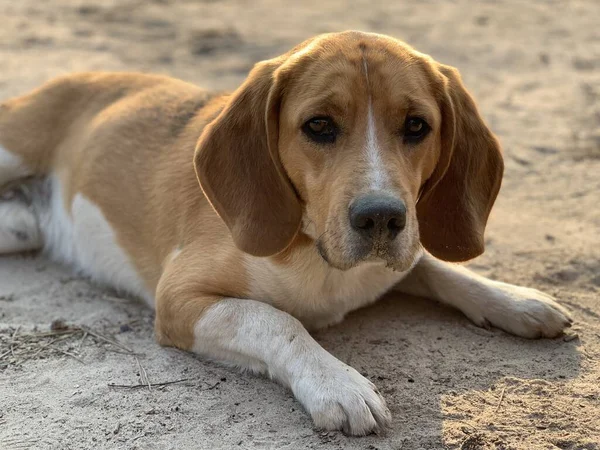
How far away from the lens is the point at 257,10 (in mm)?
11688

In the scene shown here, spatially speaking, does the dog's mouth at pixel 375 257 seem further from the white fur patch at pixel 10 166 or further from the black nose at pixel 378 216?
the white fur patch at pixel 10 166

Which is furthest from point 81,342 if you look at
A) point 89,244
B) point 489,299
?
point 489,299

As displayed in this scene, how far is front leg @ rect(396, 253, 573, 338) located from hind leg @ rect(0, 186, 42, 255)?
258 centimetres

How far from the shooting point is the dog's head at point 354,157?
390 centimetres

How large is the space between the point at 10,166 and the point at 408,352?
3.19 metres

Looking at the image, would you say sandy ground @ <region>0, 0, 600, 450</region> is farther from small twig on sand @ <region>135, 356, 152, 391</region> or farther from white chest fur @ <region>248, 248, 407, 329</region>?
white chest fur @ <region>248, 248, 407, 329</region>

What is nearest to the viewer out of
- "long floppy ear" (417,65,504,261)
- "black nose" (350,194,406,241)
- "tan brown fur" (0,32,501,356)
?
"black nose" (350,194,406,241)

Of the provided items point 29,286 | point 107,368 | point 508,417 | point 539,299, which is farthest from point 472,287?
point 29,286

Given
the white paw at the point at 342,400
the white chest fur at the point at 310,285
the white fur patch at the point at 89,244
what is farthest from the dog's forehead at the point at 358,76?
the white fur patch at the point at 89,244

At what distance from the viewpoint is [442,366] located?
173 inches

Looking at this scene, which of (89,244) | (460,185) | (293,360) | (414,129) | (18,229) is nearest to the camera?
(293,360)

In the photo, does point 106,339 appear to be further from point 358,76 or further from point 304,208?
point 358,76

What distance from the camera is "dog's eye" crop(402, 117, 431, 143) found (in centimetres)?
417

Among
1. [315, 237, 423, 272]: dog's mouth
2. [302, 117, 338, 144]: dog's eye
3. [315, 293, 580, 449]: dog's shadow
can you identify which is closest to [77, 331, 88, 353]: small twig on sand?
[315, 293, 580, 449]: dog's shadow
